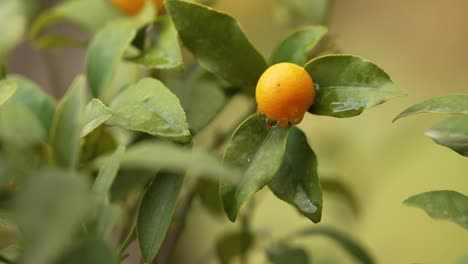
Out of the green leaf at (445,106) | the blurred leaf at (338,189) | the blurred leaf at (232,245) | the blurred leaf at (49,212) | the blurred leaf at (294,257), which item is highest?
the blurred leaf at (49,212)

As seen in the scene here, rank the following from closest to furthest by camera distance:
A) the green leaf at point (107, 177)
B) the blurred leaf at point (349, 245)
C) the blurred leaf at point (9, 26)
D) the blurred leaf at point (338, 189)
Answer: the green leaf at point (107, 177) < the blurred leaf at point (9, 26) < the blurred leaf at point (349, 245) < the blurred leaf at point (338, 189)

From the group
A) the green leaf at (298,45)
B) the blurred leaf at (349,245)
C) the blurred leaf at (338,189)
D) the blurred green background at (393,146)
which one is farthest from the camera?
the blurred green background at (393,146)

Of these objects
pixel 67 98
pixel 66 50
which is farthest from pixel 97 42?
pixel 66 50

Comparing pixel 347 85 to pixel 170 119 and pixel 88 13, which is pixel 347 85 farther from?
pixel 88 13

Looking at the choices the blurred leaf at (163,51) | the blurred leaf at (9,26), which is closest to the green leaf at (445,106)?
the blurred leaf at (163,51)

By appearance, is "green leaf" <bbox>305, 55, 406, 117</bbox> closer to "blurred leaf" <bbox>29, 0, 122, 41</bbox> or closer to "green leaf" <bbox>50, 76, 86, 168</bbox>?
"green leaf" <bbox>50, 76, 86, 168</bbox>

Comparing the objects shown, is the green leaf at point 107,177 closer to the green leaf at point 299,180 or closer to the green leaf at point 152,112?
the green leaf at point 152,112
